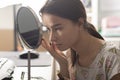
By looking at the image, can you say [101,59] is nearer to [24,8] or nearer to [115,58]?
[115,58]

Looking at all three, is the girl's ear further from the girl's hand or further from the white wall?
the white wall

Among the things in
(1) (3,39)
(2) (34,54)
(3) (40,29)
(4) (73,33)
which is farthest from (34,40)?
Result: (1) (3,39)

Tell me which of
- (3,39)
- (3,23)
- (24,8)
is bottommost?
(3,39)

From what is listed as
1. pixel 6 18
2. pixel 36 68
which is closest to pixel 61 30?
pixel 36 68

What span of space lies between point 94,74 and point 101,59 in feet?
0.25

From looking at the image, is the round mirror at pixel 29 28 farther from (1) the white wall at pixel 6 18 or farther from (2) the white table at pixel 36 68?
(1) the white wall at pixel 6 18

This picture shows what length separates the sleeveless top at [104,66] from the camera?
3.26 ft

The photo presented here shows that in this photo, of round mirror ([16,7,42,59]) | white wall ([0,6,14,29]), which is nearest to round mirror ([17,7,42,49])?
round mirror ([16,7,42,59])

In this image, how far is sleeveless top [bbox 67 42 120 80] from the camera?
1.00 meters

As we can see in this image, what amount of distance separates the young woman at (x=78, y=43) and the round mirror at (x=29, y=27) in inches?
2.9

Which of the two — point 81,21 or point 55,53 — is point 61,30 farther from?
point 55,53

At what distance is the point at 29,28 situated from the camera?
0.92m

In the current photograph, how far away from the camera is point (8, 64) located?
121cm

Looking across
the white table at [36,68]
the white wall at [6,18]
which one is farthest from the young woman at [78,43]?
the white wall at [6,18]
